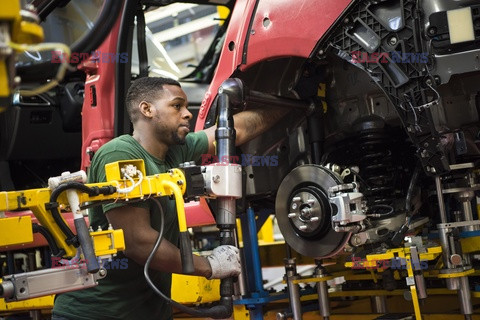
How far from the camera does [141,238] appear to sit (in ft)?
9.42

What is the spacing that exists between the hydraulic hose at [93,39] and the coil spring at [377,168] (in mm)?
1999

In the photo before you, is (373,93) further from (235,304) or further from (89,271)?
(89,271)

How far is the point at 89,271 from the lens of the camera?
8.16 ft

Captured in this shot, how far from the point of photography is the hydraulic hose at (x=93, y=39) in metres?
4.61

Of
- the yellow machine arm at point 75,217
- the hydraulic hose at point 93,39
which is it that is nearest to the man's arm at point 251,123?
the yellow machine arm at point 75,217

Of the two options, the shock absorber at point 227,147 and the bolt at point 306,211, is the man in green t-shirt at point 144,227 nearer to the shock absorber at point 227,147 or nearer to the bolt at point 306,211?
the shock absorber at point 227,147

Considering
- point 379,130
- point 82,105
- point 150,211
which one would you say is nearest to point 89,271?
point 150,211

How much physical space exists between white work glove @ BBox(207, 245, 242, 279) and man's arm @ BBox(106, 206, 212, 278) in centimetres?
2

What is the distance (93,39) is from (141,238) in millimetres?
2333

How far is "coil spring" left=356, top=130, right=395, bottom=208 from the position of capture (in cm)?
357

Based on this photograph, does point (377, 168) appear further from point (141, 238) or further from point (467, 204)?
point (141, 238)

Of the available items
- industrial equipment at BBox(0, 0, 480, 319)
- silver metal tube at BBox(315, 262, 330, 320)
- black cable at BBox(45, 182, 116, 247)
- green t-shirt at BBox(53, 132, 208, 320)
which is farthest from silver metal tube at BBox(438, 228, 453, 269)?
black cable at BBox(45, 182, 116, 247)

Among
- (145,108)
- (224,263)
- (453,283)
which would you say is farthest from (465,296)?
(145,108)

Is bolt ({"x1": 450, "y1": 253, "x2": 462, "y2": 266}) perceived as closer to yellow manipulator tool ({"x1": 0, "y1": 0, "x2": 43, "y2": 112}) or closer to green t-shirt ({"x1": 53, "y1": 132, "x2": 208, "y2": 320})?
green t-shirt ({"x1": 53, "y1": 132, "x2": 208, "y2": 320})
